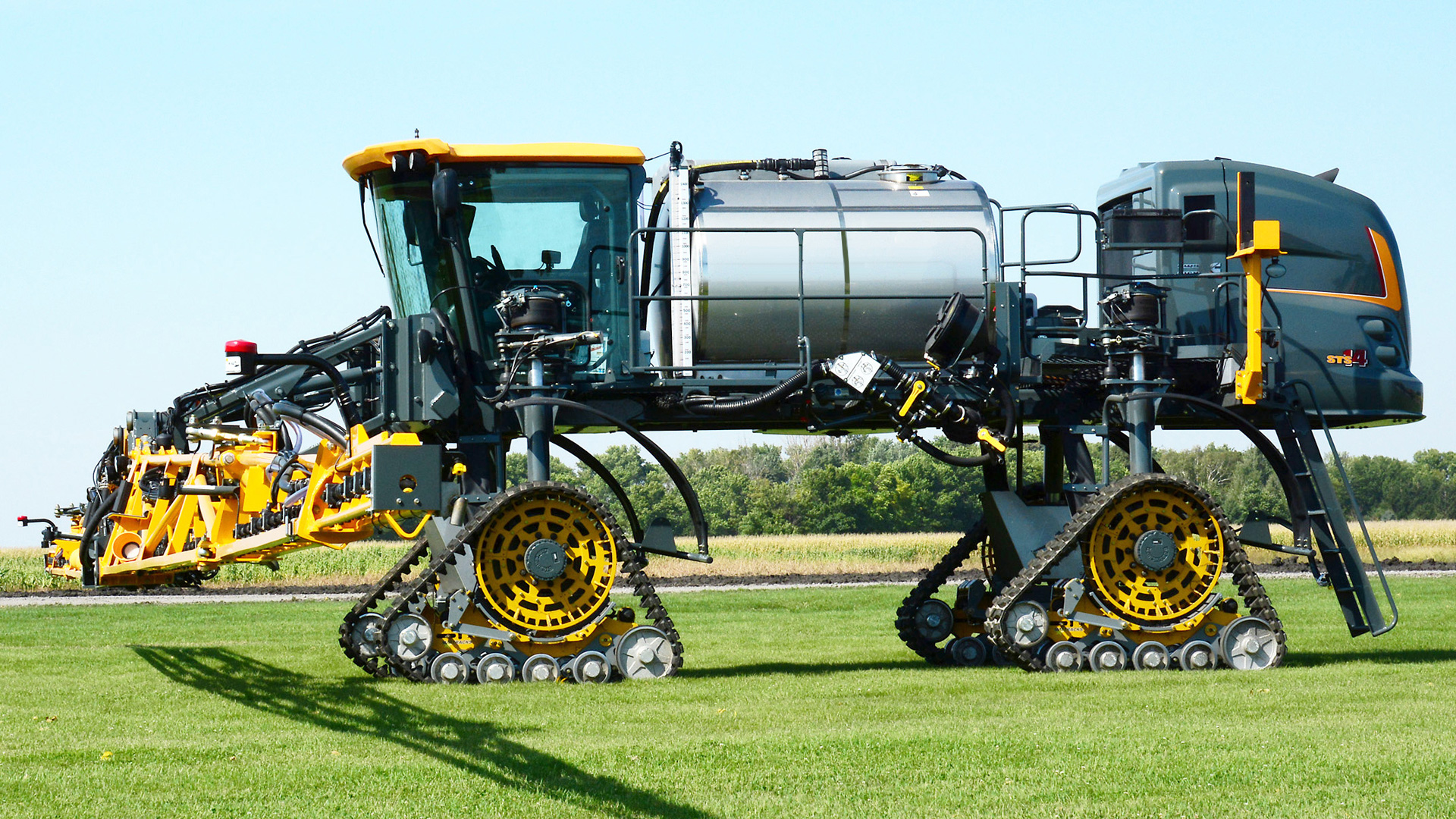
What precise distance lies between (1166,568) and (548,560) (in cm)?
575

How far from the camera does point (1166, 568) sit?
14672 mm

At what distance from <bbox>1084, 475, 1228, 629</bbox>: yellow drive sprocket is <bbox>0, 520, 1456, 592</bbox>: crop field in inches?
903

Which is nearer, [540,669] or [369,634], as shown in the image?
[540,669]

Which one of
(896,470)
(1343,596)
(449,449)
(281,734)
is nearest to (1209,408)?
(1343,596)

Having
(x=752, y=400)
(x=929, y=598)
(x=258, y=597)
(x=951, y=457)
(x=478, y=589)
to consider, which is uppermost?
(x=752, y=400)

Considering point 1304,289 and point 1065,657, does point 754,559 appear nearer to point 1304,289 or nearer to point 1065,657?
point 1304,289

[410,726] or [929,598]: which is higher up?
[929,598]

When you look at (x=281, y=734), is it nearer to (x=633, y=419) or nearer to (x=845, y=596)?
(x=633, y=419)

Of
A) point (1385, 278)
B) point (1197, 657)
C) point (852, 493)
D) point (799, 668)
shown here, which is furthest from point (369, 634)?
point (852, 493)

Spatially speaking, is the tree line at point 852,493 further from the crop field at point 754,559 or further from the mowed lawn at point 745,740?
the mowed lawn at point 745,740

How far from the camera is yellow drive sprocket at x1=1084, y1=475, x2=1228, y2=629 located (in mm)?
14734

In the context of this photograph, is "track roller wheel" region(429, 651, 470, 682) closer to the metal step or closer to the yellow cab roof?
the yellow cab roof

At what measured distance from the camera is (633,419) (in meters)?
15.1

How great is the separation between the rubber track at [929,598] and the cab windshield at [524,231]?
4.66 m
